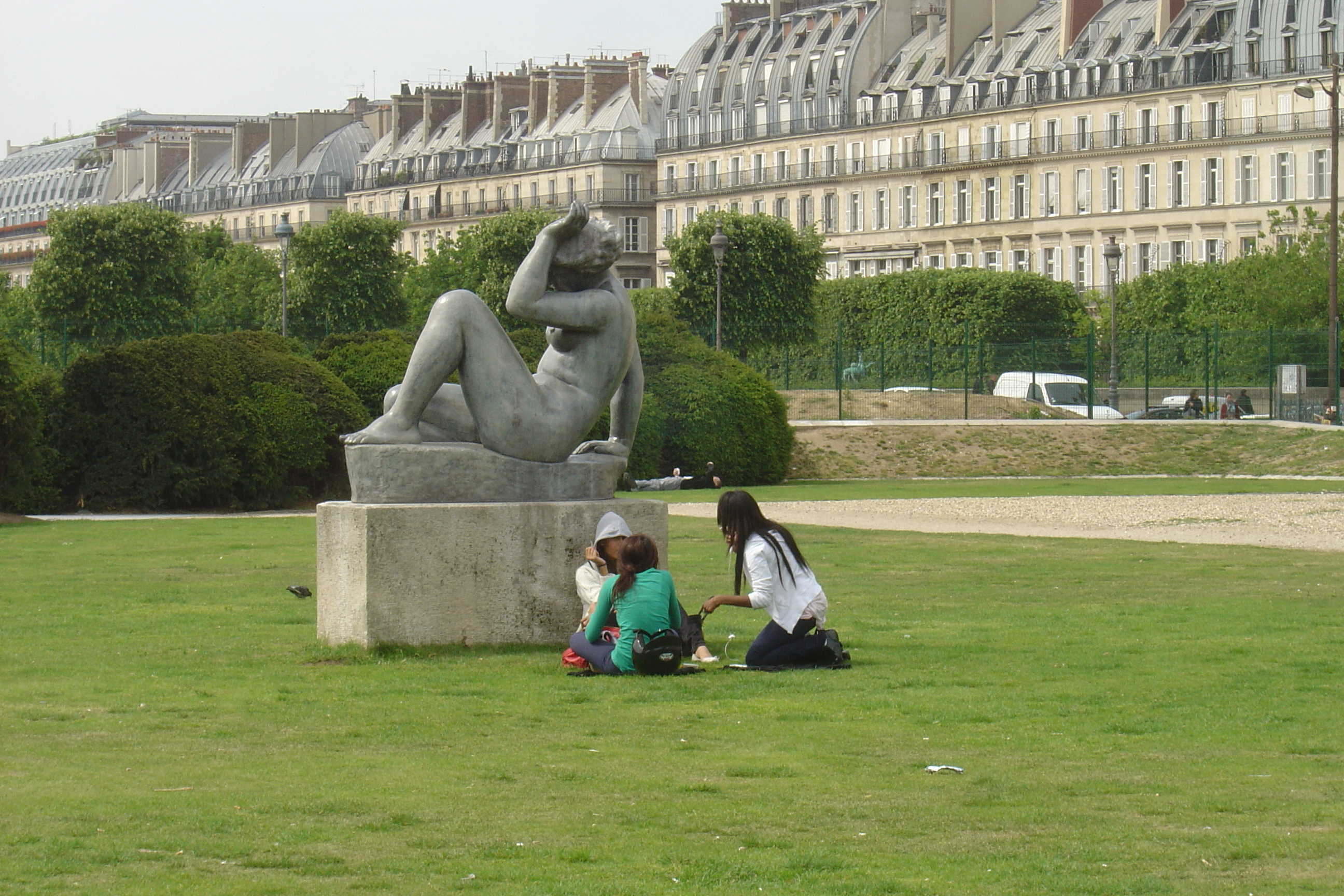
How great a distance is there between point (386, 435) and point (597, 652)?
1.88 metres

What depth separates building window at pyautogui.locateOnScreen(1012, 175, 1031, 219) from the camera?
96.3 m

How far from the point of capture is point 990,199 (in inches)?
3868

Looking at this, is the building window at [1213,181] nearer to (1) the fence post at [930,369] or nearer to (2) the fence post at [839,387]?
(1) the fence post at [930,369]

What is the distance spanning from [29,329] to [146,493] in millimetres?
40989

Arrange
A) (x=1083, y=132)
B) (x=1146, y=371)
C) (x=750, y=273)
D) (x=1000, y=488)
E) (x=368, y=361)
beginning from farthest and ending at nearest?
(x=1083, y=132), (x=750, y=273), (x=1146, y=371), (x=1000, y=488), (x=368, y=361)

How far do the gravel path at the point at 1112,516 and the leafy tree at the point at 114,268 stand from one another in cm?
5386

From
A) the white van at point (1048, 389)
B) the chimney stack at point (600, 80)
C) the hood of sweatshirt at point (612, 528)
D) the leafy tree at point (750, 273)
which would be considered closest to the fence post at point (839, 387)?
the white van at point (1048, 389)

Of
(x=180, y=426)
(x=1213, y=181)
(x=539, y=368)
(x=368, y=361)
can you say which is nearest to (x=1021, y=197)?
(x=1213, y=181)

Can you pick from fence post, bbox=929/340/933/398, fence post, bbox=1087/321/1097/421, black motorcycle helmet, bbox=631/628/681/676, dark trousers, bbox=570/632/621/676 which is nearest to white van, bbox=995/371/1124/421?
fence post, bbox=1087/321/1097/421

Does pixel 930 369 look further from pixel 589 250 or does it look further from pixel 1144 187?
pixel 1144 187

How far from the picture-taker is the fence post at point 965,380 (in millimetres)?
50469

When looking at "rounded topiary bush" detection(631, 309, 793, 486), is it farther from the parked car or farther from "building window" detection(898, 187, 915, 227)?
"building window" detection(898, 187, 915, 227)

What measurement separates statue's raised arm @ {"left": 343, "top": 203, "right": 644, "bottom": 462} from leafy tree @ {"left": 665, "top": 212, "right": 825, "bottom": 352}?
2571 inches

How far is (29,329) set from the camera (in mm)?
69250
